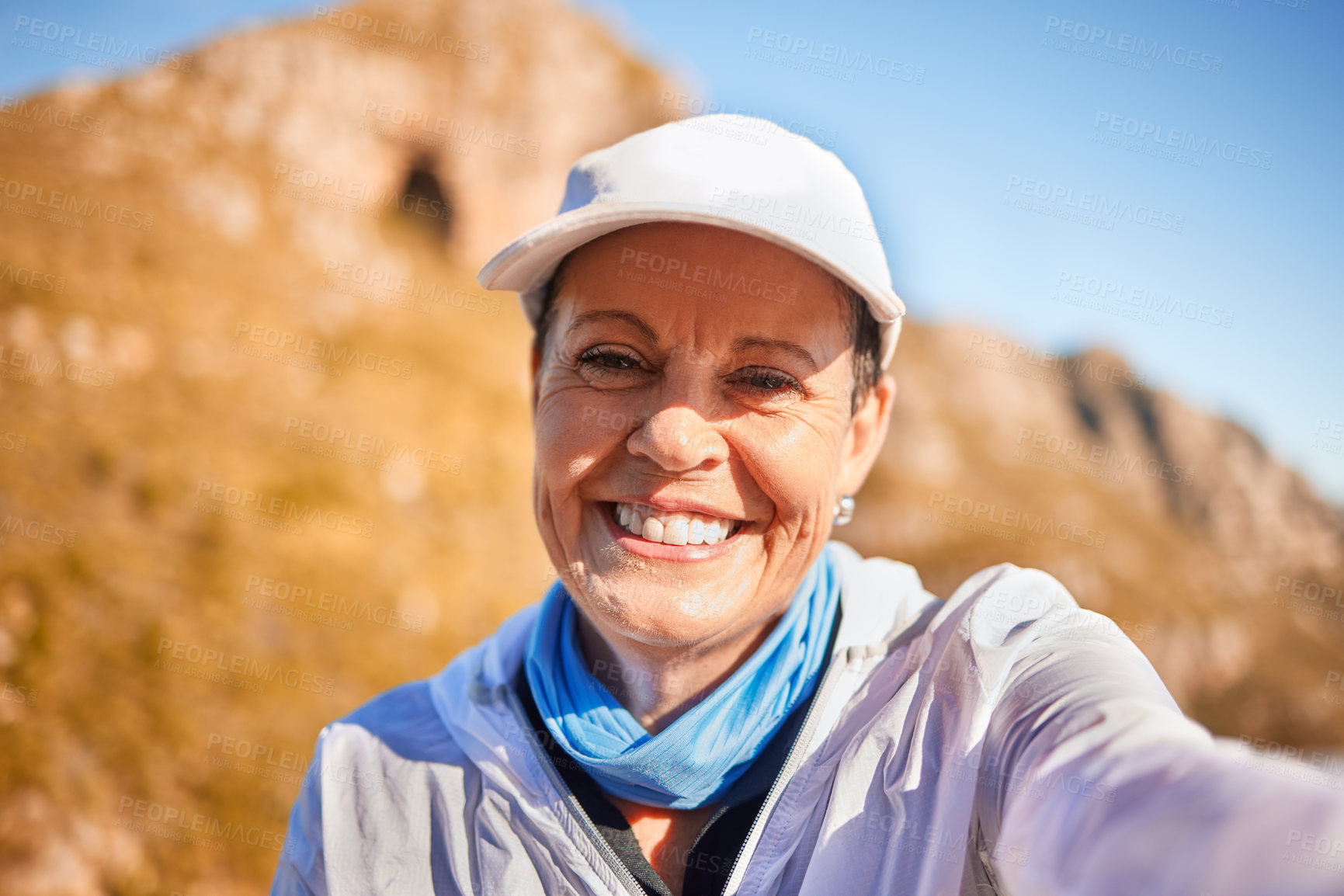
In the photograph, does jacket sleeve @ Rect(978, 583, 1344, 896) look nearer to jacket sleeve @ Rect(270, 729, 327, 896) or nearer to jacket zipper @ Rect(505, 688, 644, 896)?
jacket zipper @ Rect(505, 688, 644, 896)

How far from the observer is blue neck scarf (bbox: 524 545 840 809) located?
183 cm

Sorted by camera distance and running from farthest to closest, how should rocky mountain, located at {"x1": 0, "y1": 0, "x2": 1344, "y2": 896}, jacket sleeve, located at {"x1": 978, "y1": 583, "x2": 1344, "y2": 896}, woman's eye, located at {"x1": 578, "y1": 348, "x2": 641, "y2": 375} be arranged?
rocky mountain, located at {"x1": 0, "y1": 0, "x2": 1344, "y2": 896}
woman's eye, located at {"x1": 578, "y1": 348, "x2": 641, "y2": 375}
jacket sleeve, located at {"x1": 978, "y1": 583, "x2": 1344, "y2": 896}

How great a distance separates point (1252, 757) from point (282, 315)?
24596 mm

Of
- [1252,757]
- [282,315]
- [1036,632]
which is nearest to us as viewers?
[1252,757]

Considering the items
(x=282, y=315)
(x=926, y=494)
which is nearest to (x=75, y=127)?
(x=282, y=315)

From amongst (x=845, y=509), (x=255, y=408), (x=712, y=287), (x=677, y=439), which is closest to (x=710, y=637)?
(x=677, y=439)

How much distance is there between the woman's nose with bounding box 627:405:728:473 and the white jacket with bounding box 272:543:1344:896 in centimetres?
75

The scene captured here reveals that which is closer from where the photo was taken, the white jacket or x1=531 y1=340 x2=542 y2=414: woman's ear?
the white jacket

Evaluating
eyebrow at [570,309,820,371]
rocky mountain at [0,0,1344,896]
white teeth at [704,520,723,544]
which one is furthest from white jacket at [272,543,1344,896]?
rocky mountain at [0,0,1344,896]

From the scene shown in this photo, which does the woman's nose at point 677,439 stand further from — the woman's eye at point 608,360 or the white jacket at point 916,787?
the white jacket at point 916,787

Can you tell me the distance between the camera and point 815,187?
1.84 metres

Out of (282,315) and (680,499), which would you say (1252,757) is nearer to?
(680,499)

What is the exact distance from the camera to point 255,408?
57.1 ft

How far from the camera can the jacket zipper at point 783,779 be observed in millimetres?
1680
